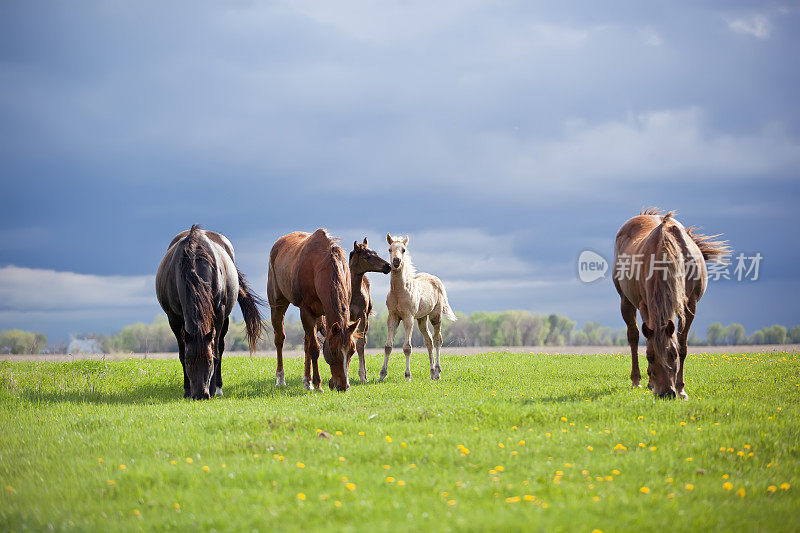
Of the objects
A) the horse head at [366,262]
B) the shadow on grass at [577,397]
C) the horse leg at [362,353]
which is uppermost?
the horse head at [366,262]

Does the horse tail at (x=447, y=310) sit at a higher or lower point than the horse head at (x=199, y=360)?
higher

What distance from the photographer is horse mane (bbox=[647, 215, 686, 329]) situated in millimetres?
11383

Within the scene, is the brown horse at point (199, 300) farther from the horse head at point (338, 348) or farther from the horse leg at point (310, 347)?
the horse head at point (338, 348)

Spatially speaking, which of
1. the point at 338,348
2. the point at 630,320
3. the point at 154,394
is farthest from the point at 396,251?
the point at 154,394

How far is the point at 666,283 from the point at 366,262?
6.56 m

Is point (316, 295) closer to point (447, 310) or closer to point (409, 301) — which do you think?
point (409, 301)

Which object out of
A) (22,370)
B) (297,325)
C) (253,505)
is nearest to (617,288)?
(253,505)

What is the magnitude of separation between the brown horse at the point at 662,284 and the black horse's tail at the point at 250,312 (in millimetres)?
9366

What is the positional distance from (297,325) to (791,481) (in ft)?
114

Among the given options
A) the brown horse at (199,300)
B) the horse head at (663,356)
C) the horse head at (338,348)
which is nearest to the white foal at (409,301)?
the horse head at (338,348)

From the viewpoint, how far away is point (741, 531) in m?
5.55

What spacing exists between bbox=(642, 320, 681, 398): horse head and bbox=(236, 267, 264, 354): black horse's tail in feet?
33.7

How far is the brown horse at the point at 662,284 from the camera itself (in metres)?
11.3

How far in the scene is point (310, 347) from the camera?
14117 mm
